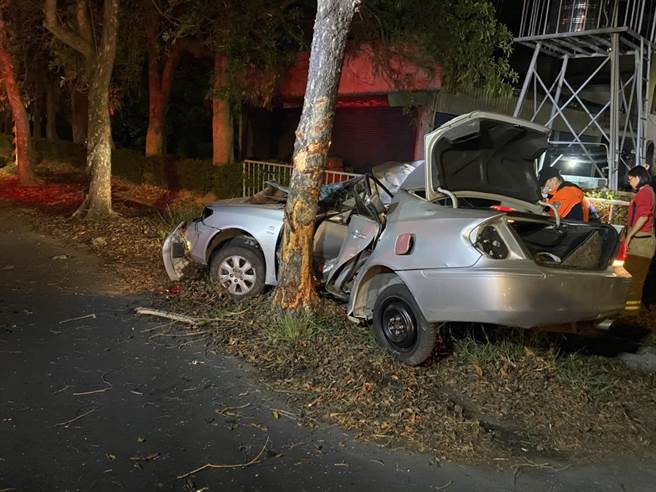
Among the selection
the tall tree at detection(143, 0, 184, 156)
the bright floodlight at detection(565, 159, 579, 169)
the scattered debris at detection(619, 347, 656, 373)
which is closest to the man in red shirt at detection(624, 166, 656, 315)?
the scattered debris at detection(619, 347, 656, 373)

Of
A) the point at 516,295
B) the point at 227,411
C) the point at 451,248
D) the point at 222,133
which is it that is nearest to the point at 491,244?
the point at 451,248

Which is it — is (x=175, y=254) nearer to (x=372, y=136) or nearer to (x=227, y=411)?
(x=227, y=411)

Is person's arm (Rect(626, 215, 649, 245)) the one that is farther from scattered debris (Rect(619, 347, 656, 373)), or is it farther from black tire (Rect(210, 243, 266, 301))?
black tire (Rect(210, 243, 266, 301))

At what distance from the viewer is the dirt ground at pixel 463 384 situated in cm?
376

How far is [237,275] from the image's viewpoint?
6.24 metres

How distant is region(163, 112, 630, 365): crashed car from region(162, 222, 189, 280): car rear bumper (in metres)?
0.56

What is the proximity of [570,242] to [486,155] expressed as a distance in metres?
1.05

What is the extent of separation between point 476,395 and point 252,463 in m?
1.87

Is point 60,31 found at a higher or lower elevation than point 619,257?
higher

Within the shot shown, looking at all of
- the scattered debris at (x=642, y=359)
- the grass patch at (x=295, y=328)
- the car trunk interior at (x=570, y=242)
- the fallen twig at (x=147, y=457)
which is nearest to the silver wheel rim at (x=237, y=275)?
the grass patch at (x=295, y=328)

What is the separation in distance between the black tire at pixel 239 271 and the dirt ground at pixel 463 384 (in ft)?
0.54

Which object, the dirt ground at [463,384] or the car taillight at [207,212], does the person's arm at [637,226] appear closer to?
the dirt ground at [463,384]

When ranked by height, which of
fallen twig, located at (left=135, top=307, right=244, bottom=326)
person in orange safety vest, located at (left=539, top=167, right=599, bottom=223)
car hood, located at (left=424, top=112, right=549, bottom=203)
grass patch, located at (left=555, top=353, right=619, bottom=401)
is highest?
car hood, located at (left=424, top=112, right=549, bottom=203)

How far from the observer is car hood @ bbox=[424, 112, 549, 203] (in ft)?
15.3
